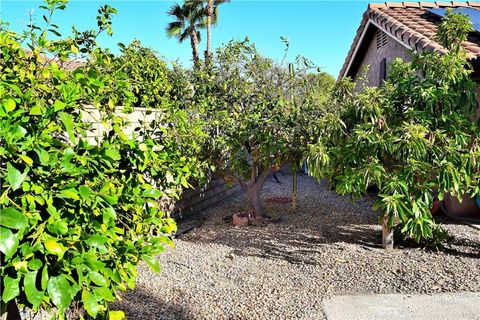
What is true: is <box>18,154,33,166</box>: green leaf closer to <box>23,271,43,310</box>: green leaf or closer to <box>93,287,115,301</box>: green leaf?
<box>23,271,43,310</box>: green leaf

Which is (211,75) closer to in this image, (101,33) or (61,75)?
(101,33)

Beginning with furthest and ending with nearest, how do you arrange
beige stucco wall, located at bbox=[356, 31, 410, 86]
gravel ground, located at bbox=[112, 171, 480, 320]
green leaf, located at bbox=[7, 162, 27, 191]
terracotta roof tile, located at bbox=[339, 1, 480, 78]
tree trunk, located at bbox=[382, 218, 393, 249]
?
beige stucco wall, located at bbox=[356, 31, 410, 86]
terracotta roof tile, located at bbox=[339, 1, 480, 78]
tree trunk, located at bbox=[382, 218, 393, 249]
gravel ground, located at bbox=[112, 171, 480, 320]
green leaf, located at bbox=[7, 162, 27, 191]

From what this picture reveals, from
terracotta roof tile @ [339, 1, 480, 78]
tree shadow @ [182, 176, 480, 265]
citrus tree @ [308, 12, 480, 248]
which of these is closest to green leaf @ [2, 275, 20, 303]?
citrus tree @ [308, 12, 480, 248]

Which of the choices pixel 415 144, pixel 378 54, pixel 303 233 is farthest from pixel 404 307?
pixel 378 54

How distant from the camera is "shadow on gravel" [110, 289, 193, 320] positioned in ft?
13.6

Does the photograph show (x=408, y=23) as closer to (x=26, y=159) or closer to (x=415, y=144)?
(x=415, y=144)

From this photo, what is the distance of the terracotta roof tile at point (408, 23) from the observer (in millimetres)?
8273

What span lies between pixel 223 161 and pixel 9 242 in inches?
257

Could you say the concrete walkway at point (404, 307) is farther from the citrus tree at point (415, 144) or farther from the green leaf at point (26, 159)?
the green leaf at point (26, 159)

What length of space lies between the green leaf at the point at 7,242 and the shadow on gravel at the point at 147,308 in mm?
2844

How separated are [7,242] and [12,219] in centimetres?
9

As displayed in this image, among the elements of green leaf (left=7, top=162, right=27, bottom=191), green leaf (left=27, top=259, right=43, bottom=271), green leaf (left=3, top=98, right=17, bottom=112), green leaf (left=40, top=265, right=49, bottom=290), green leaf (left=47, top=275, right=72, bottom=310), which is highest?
green leaf (left=3, top=98, right=17, bottom=112)

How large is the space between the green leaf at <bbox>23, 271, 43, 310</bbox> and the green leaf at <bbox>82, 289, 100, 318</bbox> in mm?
190

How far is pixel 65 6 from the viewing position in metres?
2.70
